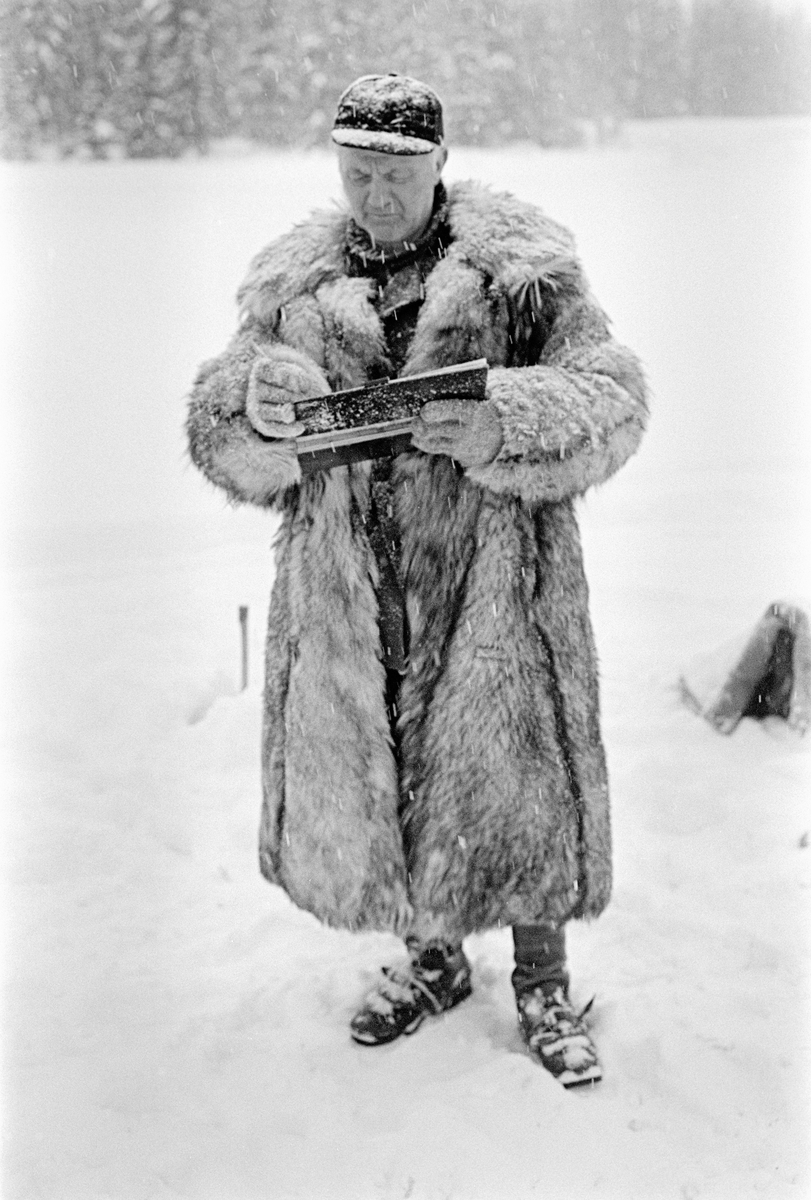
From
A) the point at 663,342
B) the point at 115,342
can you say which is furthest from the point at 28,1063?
the point at 663,342

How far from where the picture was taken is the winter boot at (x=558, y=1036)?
7.71ft

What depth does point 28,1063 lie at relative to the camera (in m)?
2.46

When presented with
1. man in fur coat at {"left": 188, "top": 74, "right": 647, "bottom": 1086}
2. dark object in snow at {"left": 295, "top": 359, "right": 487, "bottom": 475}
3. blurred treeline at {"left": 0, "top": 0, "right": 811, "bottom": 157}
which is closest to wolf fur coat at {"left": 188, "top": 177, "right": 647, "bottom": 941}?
man in fur coat at {"left": 188, "top": 74, "right": 647, "bottom": 1086}

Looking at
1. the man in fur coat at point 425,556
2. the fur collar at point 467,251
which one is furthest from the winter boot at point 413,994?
the fur collar at point 467,251

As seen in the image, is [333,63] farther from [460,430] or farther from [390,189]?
[460,430]

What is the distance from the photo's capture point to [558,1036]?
Result: 2402 mm

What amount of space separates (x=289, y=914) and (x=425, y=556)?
1320 mm

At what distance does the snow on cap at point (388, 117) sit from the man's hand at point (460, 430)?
1.68 ft

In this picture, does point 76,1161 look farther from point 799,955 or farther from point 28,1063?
point 799,955

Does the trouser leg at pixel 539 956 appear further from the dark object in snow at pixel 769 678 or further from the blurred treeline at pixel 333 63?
the blurred treeline at pixel 333 63

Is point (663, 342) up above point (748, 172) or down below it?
below

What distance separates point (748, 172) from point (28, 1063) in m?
12.6

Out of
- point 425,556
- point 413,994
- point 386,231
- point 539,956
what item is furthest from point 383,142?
point 413,994

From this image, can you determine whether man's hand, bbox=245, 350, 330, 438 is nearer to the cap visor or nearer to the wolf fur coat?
the wolf fur coat
